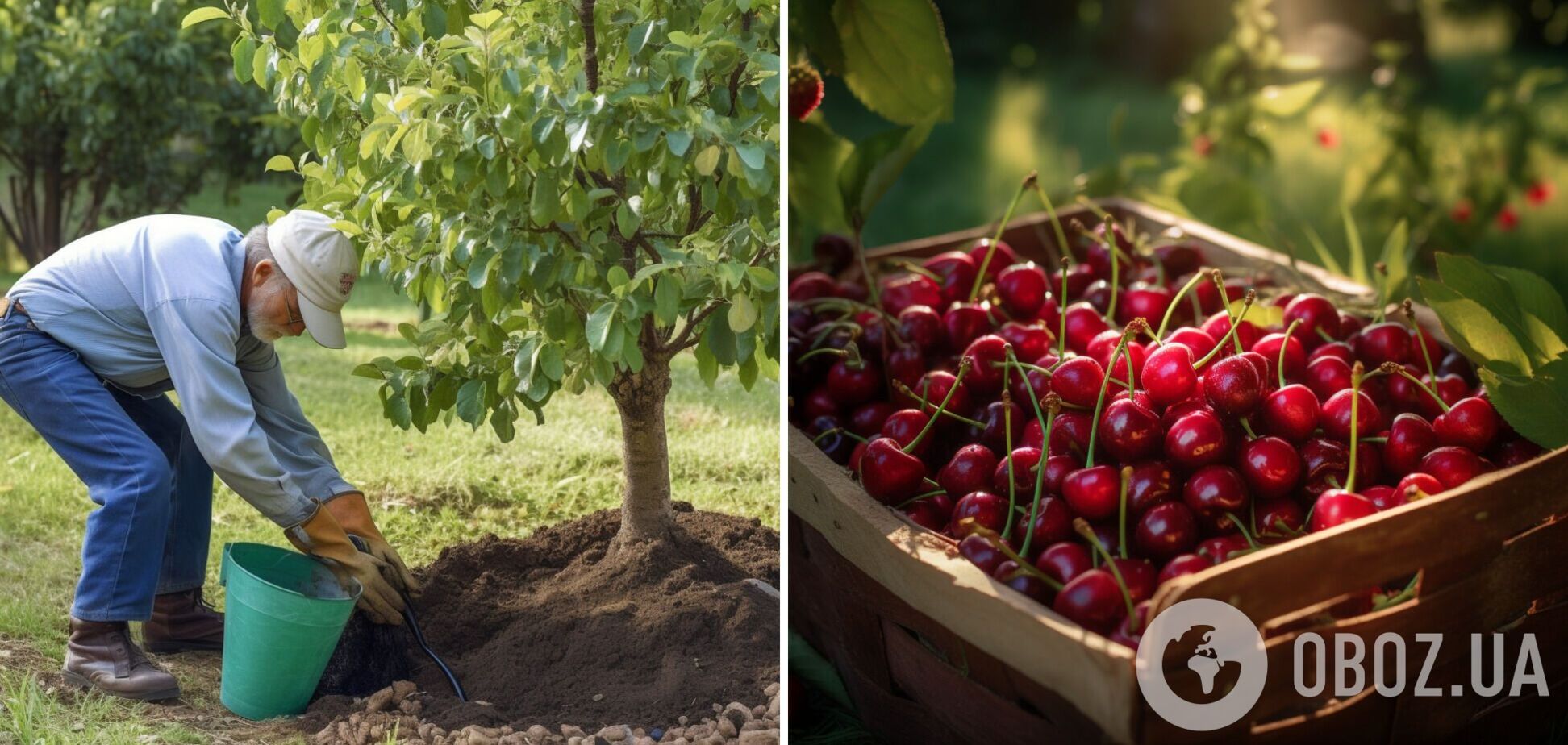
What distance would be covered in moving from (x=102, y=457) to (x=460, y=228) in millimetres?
496

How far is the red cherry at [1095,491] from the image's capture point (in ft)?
3.40

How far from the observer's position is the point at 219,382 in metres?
1.37

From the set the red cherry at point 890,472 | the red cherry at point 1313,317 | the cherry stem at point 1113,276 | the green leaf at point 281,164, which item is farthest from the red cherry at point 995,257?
the green leaf at point 281,164

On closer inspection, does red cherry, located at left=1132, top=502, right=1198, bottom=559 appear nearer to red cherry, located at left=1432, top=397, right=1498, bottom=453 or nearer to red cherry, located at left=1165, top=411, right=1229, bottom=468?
red cherry, located at left=1165, top=411, right=1229, bottom=468

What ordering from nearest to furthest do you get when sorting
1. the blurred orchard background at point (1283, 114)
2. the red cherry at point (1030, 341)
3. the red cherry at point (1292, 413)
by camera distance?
1. the red cherry at point (1292, 413)
2. the red cherry at point (1030, 341)
3. the blurred orchard background at point (1283, 114)

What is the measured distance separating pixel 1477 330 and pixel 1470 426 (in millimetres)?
137

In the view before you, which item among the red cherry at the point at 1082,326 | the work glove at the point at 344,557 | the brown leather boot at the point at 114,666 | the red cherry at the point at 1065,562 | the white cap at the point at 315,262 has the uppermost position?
the white cap at the point at 315,262

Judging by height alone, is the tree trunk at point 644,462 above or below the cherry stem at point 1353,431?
below

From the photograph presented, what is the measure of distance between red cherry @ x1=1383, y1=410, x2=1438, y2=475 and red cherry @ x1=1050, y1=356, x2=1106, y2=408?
0.26 meters

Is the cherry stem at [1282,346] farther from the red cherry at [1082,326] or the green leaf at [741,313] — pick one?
the green leaf at [741,313]

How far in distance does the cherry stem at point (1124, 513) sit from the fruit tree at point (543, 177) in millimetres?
451

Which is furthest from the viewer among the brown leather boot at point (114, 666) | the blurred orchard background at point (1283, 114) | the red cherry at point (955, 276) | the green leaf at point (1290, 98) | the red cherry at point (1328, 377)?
the blurred orchard background at point (1283, 114)

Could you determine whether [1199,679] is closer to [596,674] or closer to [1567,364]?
[1567,364]

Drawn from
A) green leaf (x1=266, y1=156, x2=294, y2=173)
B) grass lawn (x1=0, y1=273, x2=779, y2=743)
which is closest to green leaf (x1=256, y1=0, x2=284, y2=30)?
green leaf (x1=266, y1=156, x2=294, y2=173)
